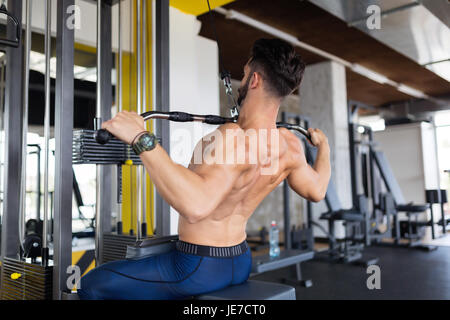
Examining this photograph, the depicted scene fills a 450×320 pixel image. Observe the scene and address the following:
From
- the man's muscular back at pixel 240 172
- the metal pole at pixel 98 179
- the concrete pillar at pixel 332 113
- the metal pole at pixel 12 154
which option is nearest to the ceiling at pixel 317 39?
the concrete pillar at pixel 332 113

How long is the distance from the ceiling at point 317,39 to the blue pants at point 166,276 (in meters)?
3.34

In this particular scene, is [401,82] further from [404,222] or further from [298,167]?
[298,167]

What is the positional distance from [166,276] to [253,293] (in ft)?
0.83

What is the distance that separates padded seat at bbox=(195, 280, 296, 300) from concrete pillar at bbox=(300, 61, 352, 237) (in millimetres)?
4795

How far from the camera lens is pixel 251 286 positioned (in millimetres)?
1105

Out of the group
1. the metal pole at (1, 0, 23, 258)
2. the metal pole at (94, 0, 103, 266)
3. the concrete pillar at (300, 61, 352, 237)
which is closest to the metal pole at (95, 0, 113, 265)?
the metal pole at (94, 0, 103, 266)

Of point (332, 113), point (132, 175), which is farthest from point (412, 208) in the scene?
point (132, 175)

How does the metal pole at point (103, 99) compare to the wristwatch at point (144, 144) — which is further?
the metal pole at point (103, 99)

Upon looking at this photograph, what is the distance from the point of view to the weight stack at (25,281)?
132cm

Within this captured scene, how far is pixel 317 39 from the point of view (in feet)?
16.4

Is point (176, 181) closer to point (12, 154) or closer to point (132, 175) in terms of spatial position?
point (12, 154)

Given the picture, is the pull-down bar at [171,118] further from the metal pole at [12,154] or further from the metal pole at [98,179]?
the metal pole at [12,154]

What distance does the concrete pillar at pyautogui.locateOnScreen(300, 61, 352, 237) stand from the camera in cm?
571

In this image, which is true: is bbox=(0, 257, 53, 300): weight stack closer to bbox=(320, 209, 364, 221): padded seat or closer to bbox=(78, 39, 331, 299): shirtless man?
bbox=(78, 39, 331, 299): shirtless man
